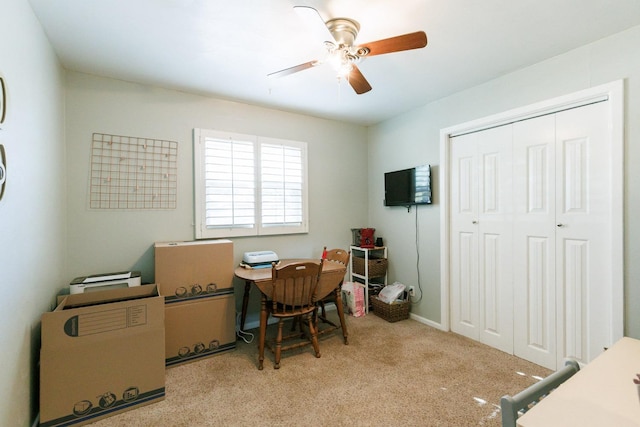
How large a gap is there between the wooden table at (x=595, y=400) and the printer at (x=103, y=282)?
2647 mm

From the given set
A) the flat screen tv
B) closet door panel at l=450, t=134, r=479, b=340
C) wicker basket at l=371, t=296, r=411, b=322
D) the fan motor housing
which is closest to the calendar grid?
the fan motor housing

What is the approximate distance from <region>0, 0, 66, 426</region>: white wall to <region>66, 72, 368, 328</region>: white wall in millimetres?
278

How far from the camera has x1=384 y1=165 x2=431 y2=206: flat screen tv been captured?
3174mm

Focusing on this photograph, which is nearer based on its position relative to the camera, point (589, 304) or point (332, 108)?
point (589, 304)

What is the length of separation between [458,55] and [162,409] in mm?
3270

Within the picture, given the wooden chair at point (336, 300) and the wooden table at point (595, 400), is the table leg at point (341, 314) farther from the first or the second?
the wooden table at point (595, 400)

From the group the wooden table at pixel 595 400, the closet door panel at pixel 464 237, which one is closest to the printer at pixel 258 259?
the closet door panel at pixel 464 237

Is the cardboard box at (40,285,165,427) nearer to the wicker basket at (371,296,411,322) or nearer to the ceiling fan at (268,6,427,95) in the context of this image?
the ceiling fan at (268,6,427,95)

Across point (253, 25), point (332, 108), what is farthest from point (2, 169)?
point (332, 108)

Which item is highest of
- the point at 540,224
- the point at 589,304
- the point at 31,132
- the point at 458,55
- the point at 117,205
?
the point at 458,55

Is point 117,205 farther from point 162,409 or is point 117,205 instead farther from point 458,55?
point 458,55

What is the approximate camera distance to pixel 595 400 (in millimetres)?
836

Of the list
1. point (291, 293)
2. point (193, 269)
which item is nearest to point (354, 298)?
point (291, 293)

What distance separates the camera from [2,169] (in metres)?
1.31
